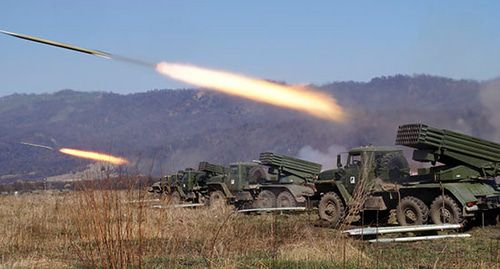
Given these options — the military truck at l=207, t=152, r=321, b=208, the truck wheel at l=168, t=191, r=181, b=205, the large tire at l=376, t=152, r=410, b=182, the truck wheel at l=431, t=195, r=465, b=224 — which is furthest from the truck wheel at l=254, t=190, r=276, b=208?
the truck wheel at l=431, t=195, r=465, b=224

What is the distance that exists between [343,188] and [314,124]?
98516 mm

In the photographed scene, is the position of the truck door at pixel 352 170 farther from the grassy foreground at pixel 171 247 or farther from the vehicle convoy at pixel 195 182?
the vehicle convoy at pixel 195 182

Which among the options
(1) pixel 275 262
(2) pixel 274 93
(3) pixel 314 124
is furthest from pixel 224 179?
(3) pixel 314 124

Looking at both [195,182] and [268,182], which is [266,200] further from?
[195,182]

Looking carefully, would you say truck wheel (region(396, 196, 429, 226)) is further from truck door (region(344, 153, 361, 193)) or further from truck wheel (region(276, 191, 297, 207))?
truck wheel (region(276, 191, 297, 207))

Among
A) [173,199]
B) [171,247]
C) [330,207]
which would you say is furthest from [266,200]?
[171,247]

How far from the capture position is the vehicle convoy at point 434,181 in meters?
16.2

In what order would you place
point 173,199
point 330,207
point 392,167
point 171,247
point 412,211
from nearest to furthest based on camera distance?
point 171,247, point 173,199, point 412,211, point 392,167, point 330,207

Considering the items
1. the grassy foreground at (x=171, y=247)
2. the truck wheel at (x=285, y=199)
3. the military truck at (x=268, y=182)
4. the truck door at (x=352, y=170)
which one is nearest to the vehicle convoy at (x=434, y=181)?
the truck door at (x=352, y=170)

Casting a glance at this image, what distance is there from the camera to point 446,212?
16188 mm

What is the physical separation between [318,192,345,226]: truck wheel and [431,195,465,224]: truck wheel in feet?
11.4

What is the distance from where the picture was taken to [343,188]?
19.7m

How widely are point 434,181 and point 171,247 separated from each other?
873 centimetres

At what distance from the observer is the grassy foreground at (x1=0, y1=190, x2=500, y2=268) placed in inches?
287
